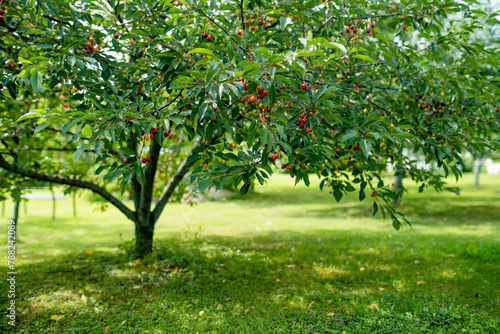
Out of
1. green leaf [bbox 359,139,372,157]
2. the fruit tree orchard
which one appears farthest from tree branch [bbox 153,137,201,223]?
green leaf [bbox 359,139,372,157]

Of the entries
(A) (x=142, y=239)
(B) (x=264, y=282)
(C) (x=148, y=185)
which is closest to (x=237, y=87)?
(B) (x=264, y=282)

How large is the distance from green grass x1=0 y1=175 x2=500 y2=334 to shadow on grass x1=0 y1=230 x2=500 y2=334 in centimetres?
2

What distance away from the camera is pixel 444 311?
3541 mm

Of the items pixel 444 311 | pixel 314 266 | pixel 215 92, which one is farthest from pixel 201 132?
pixel 314 266

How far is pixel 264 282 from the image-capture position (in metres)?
4.63

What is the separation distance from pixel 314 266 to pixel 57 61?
426 centimetres

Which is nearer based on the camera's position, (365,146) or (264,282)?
(365,146)

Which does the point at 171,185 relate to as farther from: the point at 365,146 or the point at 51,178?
the point at 365,146

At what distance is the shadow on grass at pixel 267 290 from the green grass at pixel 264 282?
0.6 inches

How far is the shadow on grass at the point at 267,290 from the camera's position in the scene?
3453 millimetres

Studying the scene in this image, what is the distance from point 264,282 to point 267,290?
11.4 inches

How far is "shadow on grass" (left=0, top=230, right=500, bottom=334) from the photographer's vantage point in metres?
3.45

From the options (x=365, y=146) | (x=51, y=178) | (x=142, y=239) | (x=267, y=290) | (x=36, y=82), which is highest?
(x=36, y=82)

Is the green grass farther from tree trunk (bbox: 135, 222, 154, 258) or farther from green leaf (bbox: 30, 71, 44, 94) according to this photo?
green leaf (bbox: 30, 71, 44, 94)
